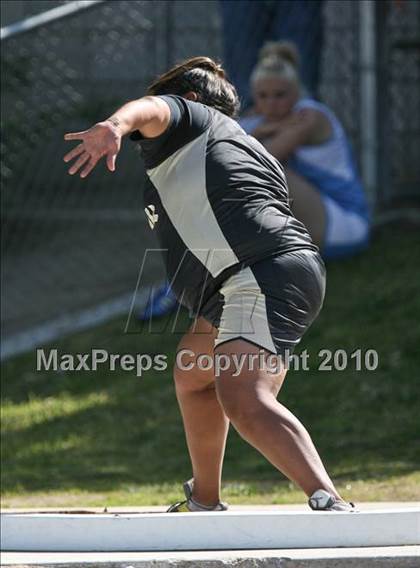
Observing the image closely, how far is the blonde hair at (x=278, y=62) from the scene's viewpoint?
7398mm

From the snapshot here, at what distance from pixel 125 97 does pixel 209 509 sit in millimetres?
5510

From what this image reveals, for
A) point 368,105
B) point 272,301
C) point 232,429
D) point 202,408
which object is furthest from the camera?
point 368,105

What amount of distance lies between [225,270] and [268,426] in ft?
1.75

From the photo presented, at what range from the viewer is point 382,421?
230 inches

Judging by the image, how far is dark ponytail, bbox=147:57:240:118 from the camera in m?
4.05

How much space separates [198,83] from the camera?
160 inches

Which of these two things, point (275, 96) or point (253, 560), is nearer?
point (253, 560)

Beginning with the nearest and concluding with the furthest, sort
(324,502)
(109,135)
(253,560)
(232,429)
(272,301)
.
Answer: (109,135) → (253,560) → (324,502) → (272,301) → (232,429)

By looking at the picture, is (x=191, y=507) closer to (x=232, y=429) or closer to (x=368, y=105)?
(x=232, y=429)

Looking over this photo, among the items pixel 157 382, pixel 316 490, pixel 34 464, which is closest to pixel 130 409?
pixel 157 382

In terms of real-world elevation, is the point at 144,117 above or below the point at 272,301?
above

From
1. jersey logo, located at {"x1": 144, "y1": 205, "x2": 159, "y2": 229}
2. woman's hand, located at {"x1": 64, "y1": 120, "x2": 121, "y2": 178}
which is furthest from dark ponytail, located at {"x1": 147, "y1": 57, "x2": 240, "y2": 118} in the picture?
woman's hand, located at {"x1": 64, "y1": 120, "x2": 121, "y2": 178}

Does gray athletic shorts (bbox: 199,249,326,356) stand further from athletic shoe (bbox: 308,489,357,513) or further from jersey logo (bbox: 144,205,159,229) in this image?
athletic shoe (bbox: 308,489,357,513)

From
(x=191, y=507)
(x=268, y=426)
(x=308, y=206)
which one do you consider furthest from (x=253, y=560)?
(x=308, y=206)
